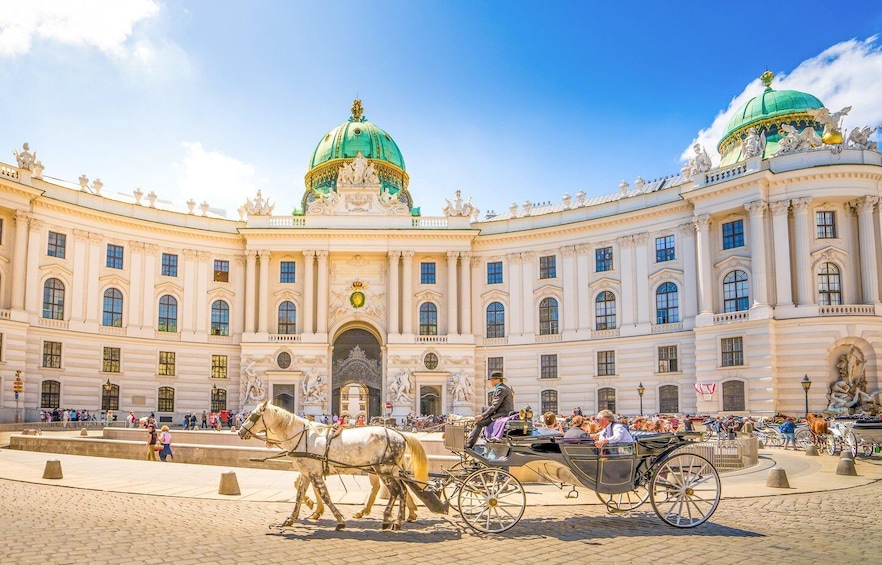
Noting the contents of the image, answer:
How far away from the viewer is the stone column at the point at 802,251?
4200 centimetres

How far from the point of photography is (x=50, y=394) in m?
46.2

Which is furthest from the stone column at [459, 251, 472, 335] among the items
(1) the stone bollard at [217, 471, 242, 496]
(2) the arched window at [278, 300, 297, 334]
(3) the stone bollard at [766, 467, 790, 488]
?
(1) the stone bollard at [217, 471, 242, 496]

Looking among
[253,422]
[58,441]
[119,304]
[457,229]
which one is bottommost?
[58,441]

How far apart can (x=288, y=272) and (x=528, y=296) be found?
60.5 feet

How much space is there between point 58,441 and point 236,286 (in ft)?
92.8

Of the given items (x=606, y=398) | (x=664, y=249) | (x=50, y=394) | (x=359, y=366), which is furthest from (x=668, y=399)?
(x=50, y=394)

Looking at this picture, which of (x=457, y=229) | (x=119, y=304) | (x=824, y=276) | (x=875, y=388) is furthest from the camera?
(x=457, y=229)

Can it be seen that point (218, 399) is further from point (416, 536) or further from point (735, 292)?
point (416, 536)

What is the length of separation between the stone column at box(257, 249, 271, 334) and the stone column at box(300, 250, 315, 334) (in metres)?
2.74

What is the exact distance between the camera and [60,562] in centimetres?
956

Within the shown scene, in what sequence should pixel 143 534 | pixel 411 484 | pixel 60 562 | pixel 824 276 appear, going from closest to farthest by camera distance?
1. pixel 60 562
2. pixel 143 534
3. pixel 411 484
4. pixel 824 276

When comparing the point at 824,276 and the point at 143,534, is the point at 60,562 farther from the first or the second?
the point at 824,276

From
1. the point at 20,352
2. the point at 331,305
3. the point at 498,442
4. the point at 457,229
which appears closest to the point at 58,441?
the point at 20,352

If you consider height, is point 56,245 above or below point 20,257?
above
